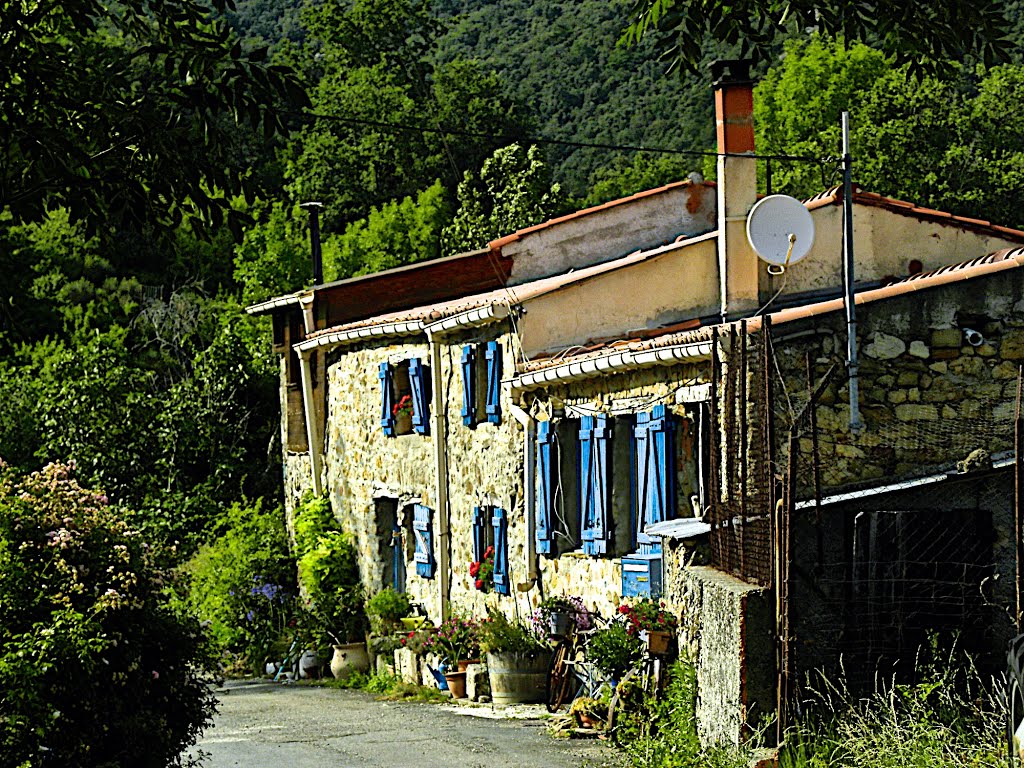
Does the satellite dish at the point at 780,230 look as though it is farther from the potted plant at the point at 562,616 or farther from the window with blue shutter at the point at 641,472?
the potted plant at the point at 562,616

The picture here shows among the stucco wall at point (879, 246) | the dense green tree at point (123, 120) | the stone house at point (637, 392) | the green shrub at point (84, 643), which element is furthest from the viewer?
the stucco wall at point (879, 246)

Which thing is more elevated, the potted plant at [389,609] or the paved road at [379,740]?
the potted plant at [389,609]

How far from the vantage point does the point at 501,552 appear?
50.0 ft

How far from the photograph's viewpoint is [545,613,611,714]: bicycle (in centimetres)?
1312

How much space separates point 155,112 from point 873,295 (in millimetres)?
6694

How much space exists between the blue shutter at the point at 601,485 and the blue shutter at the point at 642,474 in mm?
303

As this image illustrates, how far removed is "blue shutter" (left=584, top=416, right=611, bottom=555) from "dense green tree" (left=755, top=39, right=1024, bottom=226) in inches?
855

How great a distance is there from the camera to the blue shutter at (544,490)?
14.0 m

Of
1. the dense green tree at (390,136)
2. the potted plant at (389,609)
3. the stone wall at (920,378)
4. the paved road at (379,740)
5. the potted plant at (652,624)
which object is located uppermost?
the dense green tree at (390,136)

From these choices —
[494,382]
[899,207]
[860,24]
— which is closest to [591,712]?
[494,382]

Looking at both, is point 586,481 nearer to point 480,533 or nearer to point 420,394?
point 480,533

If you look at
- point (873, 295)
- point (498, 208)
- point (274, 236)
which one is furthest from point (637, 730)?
point (274, 236)

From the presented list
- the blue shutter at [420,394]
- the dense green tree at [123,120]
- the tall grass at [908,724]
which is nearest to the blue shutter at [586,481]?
the blue shutter at [420,394]

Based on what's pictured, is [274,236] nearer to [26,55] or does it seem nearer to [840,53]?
[840,53]
